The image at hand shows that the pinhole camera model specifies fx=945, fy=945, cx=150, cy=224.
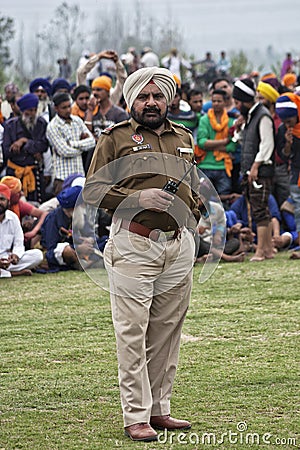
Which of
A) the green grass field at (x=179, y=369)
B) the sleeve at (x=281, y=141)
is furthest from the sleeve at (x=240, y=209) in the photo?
the green grass field at (x=179, y=369)

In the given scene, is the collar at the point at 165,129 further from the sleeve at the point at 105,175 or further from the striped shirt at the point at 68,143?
the striped shirt at the point at 68,143

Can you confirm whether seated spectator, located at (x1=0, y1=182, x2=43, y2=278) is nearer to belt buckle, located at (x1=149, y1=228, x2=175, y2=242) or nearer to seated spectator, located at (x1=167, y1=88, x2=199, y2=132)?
seated spectator, located at (x1=167, y1=88, x2=199, y2=132)

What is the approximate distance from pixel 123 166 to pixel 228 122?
7.74m

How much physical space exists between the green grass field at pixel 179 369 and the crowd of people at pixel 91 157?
1.18 meters

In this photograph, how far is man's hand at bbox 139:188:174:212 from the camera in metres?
5.00

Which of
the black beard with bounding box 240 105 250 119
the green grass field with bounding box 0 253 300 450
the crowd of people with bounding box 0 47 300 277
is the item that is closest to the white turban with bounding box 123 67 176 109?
the green grass field with bounding box 0 253 300 450

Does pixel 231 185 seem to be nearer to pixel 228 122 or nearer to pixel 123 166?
pixel 228 122

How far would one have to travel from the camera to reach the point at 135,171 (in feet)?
16.7

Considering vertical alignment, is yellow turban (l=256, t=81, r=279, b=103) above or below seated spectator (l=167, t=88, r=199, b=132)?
above

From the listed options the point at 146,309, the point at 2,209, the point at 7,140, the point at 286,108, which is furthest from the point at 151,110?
the point at 7,140

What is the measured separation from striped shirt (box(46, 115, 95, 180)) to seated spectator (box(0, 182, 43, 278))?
1459mm

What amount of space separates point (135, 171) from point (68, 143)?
7036mm

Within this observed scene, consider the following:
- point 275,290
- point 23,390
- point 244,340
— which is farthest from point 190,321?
point 23,390

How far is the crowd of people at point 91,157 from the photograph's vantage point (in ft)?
36.3
